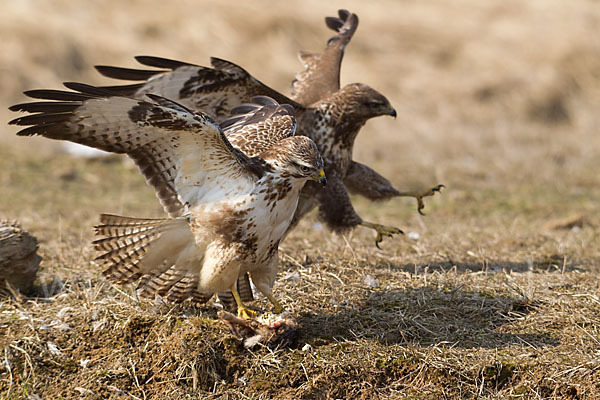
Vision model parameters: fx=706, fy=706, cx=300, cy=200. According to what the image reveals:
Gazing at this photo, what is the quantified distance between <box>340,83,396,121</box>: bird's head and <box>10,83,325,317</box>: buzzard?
5.01 feet

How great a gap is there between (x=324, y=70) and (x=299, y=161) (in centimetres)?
→ 291

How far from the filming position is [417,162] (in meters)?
10.6

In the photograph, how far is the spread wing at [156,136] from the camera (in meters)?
3.63

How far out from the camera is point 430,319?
4.34m

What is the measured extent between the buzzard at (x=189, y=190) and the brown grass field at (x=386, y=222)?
0.34 metres

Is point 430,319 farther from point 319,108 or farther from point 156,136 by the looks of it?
point 319,108

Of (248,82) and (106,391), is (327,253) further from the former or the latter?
(106,391)

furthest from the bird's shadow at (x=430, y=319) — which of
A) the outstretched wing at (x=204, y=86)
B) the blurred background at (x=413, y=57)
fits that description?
the blurred background at (x=413, y=57)

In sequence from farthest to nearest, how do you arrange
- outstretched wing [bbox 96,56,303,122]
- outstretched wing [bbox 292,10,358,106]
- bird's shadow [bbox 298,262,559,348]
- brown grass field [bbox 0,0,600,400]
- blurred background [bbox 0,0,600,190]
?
1. blurred background [bbox 0,0,600,190]
2. outstretched wing [bbox 292,10,358,106]
3. outstretched wing [bbox 96,56,303,122]
4. bird's shadow [bbox 298,262,559,348]
5. brown grass field [bbox 0,0,600,400]

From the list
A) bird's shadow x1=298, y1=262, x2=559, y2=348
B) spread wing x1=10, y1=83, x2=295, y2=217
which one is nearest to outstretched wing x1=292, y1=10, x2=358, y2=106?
spread wing x1=10, y1=83, x2=295, y2=217

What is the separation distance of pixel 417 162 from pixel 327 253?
17.6ft

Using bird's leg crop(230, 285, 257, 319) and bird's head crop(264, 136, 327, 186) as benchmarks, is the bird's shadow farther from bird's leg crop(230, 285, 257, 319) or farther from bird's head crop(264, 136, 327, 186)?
bird's head crop(264, 136, 327, 186)

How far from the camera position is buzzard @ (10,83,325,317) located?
372 centimetres

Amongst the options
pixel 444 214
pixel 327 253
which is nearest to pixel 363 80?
pixel 444 214
